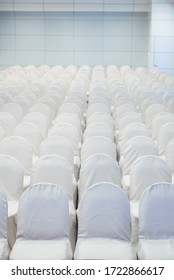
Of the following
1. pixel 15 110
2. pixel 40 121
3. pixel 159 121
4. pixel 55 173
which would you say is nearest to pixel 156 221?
pixel 55 173

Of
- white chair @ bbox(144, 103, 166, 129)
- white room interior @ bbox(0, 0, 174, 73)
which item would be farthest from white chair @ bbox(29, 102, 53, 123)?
white room interior @ bbox(0, 0, 174, 73)

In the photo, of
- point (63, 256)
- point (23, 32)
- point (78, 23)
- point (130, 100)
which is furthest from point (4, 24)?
point (63, 256)

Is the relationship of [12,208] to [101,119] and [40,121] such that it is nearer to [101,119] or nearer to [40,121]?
[40,121]

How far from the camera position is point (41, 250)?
3.66 meters

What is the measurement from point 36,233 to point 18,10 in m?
16.7

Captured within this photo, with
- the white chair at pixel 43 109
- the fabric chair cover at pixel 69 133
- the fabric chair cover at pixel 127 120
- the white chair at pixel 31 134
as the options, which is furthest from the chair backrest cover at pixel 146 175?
the white chair at pixel 43 109

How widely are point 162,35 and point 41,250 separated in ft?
52.4

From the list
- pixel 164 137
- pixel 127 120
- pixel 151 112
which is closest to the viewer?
pixel 164 137

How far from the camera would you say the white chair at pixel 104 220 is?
374cm

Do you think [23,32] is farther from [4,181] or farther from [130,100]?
[4,181]

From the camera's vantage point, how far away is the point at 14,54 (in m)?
20.5

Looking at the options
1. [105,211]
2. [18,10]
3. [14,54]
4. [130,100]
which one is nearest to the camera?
[105,211]

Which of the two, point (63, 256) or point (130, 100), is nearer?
point (63, 256)
